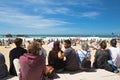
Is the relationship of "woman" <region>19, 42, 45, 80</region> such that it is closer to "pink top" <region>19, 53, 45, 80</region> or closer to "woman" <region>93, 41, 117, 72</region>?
"pink top" <region>19, 53, 45, 80</region>

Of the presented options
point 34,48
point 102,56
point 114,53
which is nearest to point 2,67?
point 34,48

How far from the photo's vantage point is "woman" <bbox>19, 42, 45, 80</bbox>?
449 cm

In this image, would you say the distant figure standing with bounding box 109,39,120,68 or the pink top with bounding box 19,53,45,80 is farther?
the distant figure standing with bounding box 109,39,120,68

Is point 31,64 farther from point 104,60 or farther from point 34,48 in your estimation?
point 104,60

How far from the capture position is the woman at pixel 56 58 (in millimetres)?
6357

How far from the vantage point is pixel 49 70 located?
229 inches

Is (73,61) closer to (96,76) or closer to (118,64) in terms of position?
(96,76)

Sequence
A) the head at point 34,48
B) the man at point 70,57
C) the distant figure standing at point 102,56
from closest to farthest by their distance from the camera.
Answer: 1. the head at point 34,48
2. the man at point 70,57
3. the distant figure standing at point 102,56

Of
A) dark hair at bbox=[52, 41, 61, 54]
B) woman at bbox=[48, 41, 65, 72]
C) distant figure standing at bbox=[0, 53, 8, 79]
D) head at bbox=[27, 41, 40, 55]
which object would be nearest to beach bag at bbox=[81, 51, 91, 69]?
woman at bbox=[48, 41, 65, 72]

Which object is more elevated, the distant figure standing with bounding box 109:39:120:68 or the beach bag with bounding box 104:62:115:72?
the distant figure standing with bounding box 109:39:120:68

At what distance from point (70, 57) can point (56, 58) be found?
20.2 inches

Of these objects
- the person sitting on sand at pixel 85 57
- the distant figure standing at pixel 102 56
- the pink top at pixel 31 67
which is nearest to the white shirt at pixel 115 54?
the distant figure standing at pixel 102 56

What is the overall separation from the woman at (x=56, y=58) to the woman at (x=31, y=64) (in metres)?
1.76

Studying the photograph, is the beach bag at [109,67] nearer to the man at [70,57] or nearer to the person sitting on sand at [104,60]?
the person sitting on sand at [104,60]
